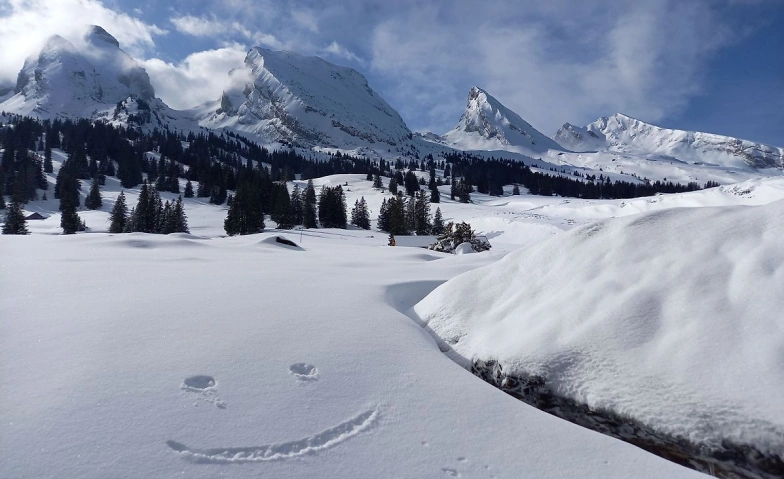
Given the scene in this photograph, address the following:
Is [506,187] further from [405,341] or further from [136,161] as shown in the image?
[405,341]

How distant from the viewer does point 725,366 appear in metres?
3.38

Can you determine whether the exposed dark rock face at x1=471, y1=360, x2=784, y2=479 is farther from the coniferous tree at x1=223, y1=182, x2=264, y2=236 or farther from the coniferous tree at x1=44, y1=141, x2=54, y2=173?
the coniferous tree at x1=44, y1=141, x2=54, y2=173

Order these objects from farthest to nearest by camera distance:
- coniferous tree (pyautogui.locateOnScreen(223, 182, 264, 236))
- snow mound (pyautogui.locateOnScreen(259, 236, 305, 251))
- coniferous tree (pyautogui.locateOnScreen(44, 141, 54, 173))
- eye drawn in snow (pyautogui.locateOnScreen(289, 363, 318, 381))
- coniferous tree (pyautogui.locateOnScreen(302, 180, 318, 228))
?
coniferous tree (pyautogui.locateOnScreen(44, 141, 54, 173)) → coniferous tree (pyautogui.locateOnScreen(302, 180, 318, 228)) → coniferous tree (pyautogui.locateOnScreen(223, 182, 264, 236)) → snow mound (pyautogui.locateOnScreen(259, 236, 305, 251)) → eye drawn in snow (pyautogui.locateOnScreen(289, 363, 318, 381))

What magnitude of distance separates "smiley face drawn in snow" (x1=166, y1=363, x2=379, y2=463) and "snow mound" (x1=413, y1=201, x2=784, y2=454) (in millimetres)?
1952

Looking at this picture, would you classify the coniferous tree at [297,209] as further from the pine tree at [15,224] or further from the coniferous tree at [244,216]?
the pine tree at [15,224]

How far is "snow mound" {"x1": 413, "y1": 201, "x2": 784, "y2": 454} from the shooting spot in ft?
10.7

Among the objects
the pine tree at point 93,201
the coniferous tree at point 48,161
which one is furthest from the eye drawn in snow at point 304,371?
the coniferous tree at point 48,161

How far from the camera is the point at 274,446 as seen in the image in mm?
2871

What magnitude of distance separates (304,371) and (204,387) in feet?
2.88

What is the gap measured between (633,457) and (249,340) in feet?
12.0

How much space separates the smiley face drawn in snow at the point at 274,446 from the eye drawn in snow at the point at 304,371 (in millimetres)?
694

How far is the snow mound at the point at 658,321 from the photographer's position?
326 centimetres

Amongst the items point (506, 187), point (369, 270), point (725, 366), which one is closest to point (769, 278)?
point (725, 366)

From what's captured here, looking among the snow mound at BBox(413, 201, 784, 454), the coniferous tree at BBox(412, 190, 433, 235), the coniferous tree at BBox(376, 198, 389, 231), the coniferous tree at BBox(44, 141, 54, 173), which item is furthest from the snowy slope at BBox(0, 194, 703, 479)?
the coniferous tree at BBox(44, 141, 54, 173)
